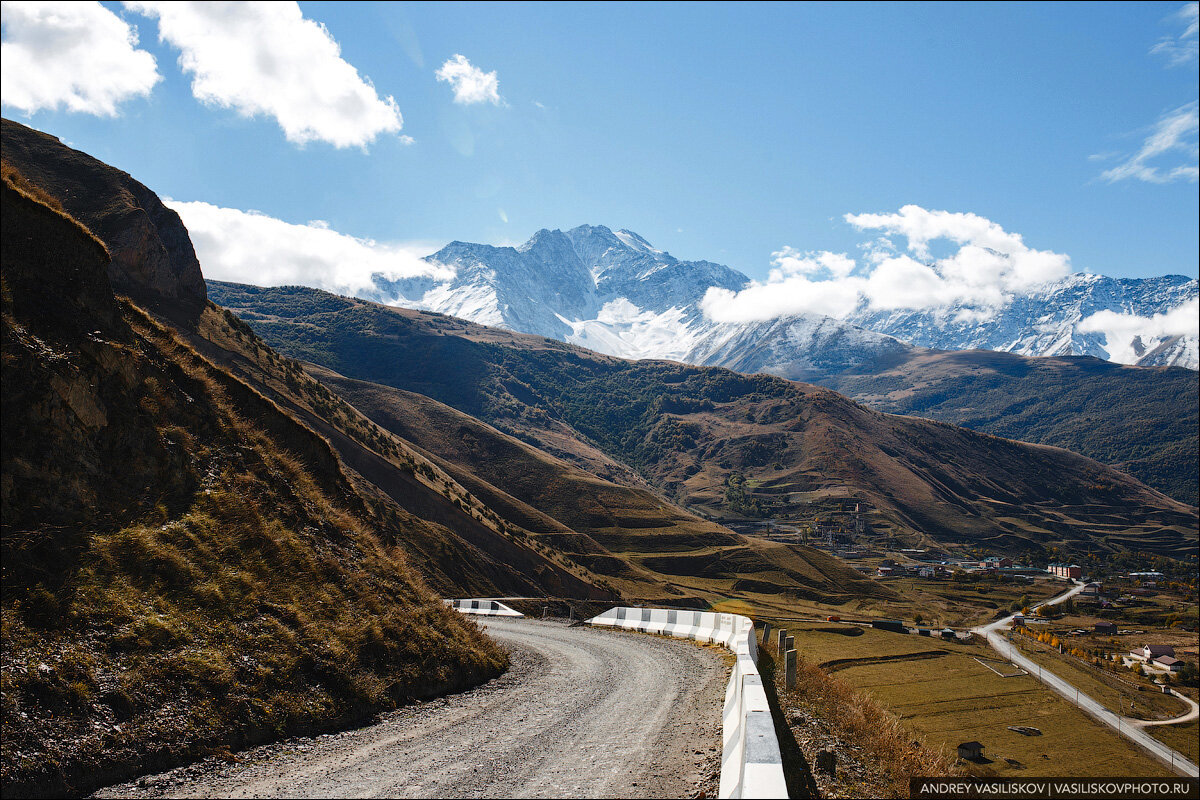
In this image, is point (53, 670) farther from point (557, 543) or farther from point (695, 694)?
point (557, 543)

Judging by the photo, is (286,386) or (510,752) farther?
(286,386)

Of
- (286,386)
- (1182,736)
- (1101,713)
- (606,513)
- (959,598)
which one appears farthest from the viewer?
(959,598)

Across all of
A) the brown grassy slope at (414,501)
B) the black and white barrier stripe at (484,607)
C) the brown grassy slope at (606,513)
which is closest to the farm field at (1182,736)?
the brown grassy slope at (606,513)

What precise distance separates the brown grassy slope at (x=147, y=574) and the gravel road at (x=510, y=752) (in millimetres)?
681

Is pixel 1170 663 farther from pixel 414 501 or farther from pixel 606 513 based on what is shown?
pixel 414 501

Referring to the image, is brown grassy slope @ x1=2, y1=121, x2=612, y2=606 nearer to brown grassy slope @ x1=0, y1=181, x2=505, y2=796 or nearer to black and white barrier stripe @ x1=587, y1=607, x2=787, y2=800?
brown grassy slope @ x1=0, y1=181, x2=505, y2=796

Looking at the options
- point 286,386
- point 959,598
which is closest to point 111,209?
point 286,386

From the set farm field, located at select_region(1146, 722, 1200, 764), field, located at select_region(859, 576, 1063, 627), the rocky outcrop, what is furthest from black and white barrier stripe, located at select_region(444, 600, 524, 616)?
field, located at select_region(859, 576, 1063, 627)

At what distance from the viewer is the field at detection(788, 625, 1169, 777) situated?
56.3 metres

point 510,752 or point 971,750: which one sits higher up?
point 510,752

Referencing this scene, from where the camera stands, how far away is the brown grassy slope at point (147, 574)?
869 centimetres

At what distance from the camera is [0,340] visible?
11195 mm

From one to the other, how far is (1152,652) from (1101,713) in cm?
3886

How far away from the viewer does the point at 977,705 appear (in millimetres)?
68375
